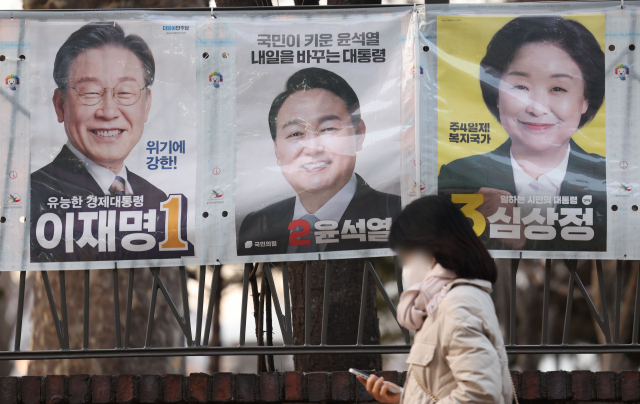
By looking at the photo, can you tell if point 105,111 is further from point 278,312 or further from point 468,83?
point 468,83

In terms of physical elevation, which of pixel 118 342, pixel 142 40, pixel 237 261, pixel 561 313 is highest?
pixel 142 40

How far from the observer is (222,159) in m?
3.65

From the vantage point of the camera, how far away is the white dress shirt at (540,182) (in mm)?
3533

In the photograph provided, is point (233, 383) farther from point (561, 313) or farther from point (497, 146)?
point (561, 313)

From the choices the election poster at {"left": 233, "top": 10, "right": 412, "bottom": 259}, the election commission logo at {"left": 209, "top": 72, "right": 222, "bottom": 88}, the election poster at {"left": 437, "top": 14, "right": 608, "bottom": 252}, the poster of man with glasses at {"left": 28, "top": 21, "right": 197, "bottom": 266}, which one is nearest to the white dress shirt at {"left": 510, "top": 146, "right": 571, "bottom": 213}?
the election poster at {"left": 437, "top": 14, "right": 608, "bottom": 252}

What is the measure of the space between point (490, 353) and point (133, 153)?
8.81 ft

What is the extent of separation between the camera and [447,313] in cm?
181

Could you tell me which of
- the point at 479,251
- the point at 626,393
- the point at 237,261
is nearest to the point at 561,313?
the point at 626,393

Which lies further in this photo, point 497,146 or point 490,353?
point 497,146

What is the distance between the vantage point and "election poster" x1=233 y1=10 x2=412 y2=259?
11.8ft

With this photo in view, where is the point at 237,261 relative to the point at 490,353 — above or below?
above

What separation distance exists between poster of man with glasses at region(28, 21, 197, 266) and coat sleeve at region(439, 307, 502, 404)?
7.24ft

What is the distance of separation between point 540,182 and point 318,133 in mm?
1406

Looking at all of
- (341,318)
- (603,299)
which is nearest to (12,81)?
(341,318)
